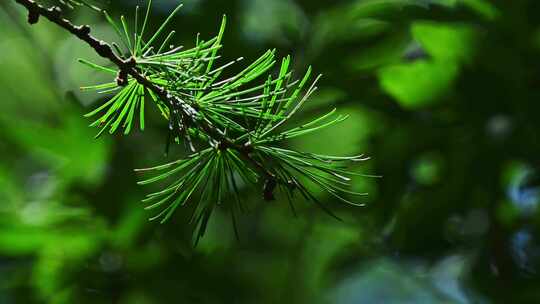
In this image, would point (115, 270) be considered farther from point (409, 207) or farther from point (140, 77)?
point (140, 77)

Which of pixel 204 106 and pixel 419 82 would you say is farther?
pixel 419 82

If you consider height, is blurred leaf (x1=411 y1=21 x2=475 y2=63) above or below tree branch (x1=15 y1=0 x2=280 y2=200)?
above

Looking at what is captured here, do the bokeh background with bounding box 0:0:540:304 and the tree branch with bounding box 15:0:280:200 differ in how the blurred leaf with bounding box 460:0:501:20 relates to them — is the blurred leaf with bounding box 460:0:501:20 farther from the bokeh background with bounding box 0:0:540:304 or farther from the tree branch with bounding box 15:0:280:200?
the tree branch with bounding box 15:0:280:200

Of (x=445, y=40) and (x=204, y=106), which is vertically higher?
(x=445, y=40)

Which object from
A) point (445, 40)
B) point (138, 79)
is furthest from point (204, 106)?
point (445, 40)

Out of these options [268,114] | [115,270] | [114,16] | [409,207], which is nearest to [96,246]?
[115,270]

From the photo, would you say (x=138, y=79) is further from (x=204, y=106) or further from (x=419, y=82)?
(x=419, y=82)

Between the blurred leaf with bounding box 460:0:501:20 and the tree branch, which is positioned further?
the blurred leaf with bounding box 460:0:501:20

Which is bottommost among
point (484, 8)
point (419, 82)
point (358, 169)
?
point (358, 169)

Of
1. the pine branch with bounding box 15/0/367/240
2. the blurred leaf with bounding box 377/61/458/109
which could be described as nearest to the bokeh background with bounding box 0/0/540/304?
the blurred leaf with bounding box 377/61/458/109

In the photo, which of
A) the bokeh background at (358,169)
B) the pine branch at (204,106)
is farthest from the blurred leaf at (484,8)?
the pine branch at (204,106)

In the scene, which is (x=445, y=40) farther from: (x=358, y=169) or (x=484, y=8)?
(x=358, y=169)
